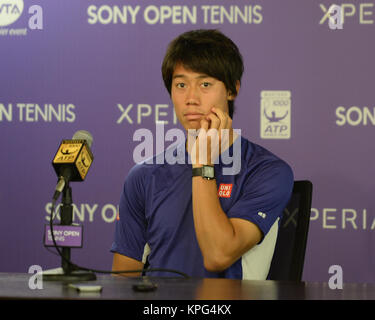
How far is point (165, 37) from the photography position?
288 cm

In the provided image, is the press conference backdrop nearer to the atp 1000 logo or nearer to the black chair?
the atp 1000 logo

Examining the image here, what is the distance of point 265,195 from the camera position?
6.05 ft

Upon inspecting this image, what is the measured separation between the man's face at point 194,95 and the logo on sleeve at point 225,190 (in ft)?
0.76

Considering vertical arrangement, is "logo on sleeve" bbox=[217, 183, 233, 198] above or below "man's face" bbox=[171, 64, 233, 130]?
below

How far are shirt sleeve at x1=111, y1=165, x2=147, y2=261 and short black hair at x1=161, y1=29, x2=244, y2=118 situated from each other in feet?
1.28

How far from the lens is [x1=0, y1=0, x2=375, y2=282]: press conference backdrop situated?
273 cm

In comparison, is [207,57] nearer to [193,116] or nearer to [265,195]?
[193,116]

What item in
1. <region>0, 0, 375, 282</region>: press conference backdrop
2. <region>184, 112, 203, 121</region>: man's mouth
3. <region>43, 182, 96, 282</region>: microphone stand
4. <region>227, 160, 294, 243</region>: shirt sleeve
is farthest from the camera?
<region>0, 0, 375, 282</region>: press conference backdrop

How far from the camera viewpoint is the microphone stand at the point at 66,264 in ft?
4.20

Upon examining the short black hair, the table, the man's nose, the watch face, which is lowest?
the table

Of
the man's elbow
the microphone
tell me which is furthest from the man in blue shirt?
the microphone

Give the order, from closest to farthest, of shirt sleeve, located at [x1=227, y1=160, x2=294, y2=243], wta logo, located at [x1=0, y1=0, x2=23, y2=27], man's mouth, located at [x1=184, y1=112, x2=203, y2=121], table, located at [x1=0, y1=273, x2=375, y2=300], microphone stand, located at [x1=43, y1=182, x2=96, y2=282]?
1. table, located at [x1=0, y1=273, x2=375, y2=300]
2. microphone stand, located at [x1=43, y1=182, x2=96, y2=282]
3. shirt sleeve, located at [x1=227, y1=160, x2=294, y2=243]
4. man's mouth, located at [x1=184, y1=112, x2=203, y2=121]
5. wta logo, located at [x1=0, y1=0, x2=23, y2=27]
